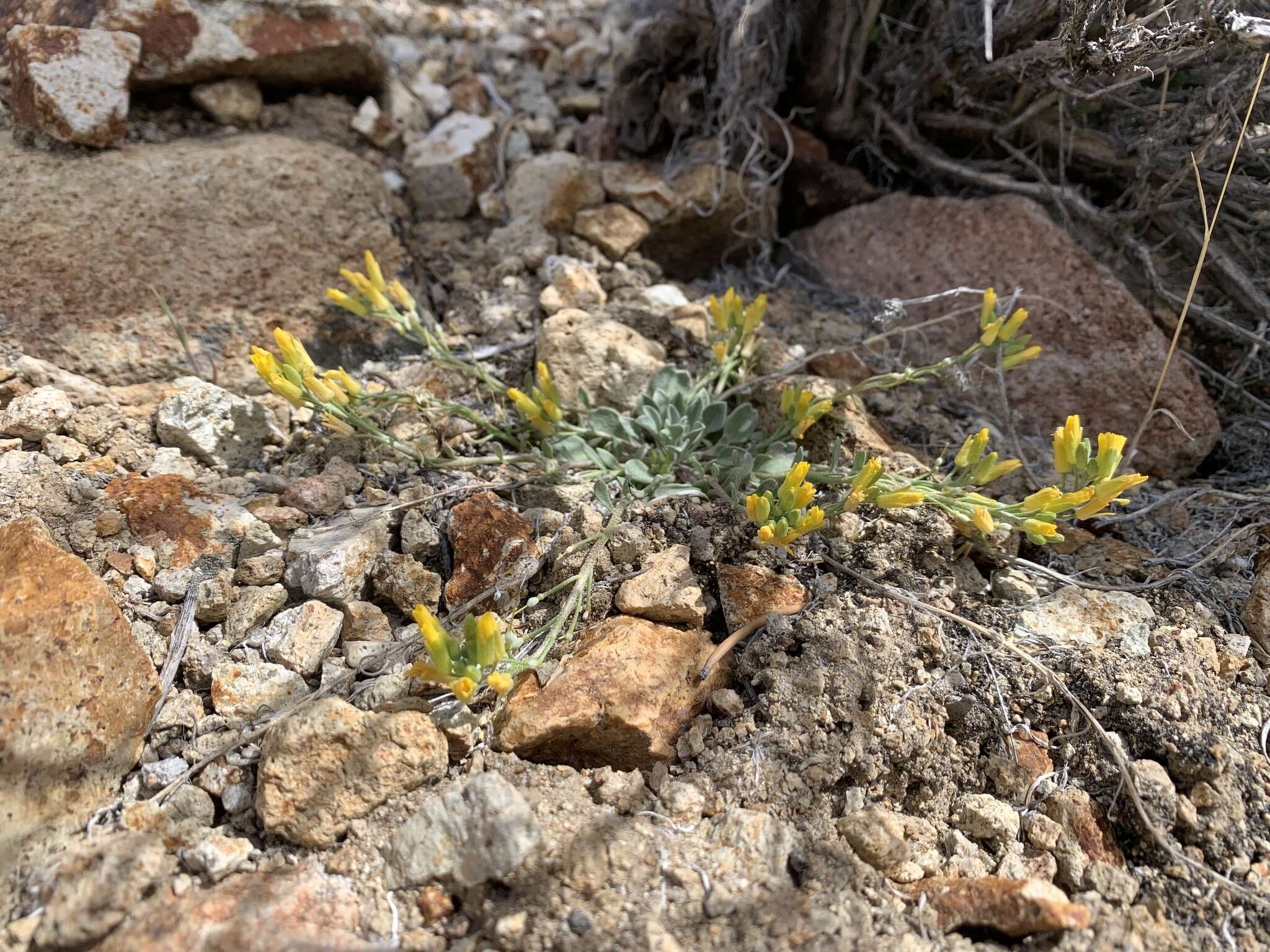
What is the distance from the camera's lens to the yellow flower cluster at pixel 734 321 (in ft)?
7.81

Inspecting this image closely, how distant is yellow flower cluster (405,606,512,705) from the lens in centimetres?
156

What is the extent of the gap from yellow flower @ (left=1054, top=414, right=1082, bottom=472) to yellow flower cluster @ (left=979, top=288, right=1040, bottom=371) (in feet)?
1.07

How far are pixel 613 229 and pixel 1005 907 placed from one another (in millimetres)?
2245

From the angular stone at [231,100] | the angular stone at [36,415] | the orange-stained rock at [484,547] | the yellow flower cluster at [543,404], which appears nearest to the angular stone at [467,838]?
the orange-stained rock at [484,547]

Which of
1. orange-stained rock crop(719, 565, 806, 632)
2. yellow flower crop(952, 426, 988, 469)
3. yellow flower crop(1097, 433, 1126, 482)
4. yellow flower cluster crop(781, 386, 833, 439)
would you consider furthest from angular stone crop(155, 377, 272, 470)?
yellow flower crop(1097, 433, 1126, 482)

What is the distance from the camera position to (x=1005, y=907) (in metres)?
1.40

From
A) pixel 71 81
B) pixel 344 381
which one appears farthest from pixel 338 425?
pixel 71 81

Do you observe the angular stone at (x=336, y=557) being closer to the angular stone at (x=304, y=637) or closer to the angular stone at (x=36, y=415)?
the angular stone at (x=304, y=637)

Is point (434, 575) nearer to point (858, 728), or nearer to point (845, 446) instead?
point (858, 728)

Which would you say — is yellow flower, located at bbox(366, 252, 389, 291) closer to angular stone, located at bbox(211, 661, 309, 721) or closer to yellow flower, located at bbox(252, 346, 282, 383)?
yellow flower, located at bbox(252, 346, 282, 383)

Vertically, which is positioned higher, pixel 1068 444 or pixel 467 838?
pixel 1068 444

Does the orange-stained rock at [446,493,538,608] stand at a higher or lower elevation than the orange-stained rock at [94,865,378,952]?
higher

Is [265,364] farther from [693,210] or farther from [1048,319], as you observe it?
[1048,319]

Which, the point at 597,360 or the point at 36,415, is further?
the point at 597,360
